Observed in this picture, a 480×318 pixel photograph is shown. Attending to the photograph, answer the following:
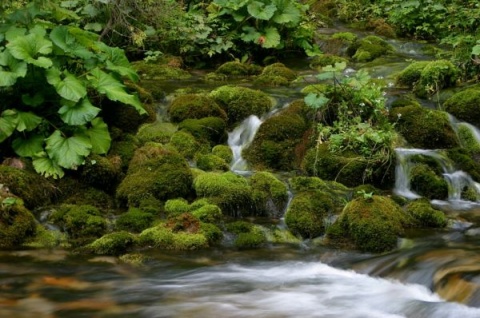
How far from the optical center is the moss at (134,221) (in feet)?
20.6

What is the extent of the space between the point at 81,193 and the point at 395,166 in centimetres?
419

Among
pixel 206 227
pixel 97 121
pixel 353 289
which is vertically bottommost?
pixel 353 289

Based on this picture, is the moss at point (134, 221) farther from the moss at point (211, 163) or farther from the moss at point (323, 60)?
the moss at point (323, 60)

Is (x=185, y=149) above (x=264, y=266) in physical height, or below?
above

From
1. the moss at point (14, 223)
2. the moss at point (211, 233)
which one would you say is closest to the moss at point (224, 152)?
the moss at point (211, 233)

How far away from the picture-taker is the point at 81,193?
23.0ft

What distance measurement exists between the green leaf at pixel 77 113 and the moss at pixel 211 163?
165 cm

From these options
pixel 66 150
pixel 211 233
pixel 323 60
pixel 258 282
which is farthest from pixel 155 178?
pixel 323 60

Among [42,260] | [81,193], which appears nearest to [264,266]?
[42,260]

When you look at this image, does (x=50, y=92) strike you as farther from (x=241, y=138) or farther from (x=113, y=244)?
(x=241, y=138)

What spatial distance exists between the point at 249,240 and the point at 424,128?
3.78 meters

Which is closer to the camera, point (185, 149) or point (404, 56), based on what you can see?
point (185, 149)

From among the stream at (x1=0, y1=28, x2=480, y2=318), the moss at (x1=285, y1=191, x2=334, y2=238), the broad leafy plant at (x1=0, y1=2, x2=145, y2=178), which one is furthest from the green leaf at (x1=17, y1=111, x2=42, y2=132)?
A: the moss at (x1=285, y1=191, x2=334, y2=238)

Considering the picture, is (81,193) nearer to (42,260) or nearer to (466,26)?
(42,260)
